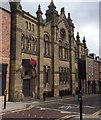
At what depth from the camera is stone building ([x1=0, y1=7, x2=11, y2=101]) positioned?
31753mm

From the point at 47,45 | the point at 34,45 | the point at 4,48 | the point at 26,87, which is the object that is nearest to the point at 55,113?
the point at 4,48

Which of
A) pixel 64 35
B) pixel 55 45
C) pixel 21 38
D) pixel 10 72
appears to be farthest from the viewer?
pixel 64 35

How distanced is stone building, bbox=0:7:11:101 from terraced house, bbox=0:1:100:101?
2.59ft

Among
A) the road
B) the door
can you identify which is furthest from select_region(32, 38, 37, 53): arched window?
the road

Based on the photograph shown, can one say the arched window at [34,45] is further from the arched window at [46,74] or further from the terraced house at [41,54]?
the arched window at [46,74]

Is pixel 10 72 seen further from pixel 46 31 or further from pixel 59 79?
pixel 59 79

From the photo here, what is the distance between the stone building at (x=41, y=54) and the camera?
3406 centimetres

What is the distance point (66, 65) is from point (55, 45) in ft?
25.7

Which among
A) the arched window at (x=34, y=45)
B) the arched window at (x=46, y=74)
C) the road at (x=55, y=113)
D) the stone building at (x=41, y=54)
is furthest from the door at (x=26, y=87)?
the road at (x=55, y=113)

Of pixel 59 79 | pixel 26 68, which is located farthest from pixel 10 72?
pixel 59 79

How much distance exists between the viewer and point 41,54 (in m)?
40.9

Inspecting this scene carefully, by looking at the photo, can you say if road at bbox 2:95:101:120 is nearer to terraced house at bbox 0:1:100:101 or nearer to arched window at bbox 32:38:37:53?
terraced house at bbox 0:1:100:101

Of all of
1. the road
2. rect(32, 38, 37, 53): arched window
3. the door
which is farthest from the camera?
rect(32, 38, 37, 53): arched window

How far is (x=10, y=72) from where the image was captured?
1324 inches
